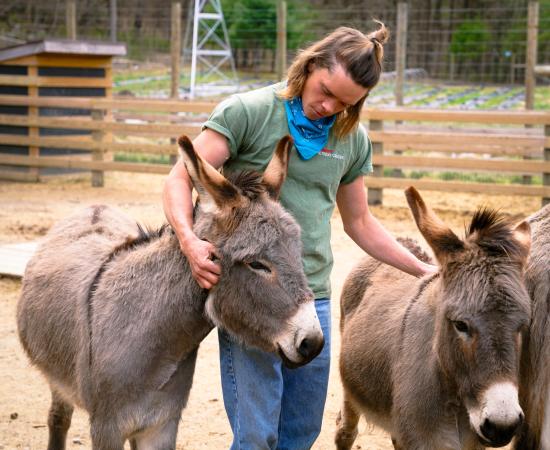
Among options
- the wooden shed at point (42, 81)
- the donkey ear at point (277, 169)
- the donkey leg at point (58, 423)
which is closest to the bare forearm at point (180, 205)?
the donkey ear at point (277, 169)

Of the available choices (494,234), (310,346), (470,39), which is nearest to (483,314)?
(494,234)

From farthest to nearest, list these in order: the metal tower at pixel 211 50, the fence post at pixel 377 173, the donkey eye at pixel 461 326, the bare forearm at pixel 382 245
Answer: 1. the metal tower at pixel 211 50
2. the fence post at pixel 377 173
3. the bare forearm at pixel 382 245
4. the donkey eye at pixel 461 326

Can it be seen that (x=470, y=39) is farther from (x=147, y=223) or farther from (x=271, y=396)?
(x=271, y=396)

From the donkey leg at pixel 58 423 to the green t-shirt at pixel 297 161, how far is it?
70.8 inches

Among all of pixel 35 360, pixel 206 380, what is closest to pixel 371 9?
pixel 206 380

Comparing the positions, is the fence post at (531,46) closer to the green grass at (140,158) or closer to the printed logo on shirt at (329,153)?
the green grass at (140,158)

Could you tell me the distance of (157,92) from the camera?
21.0 m

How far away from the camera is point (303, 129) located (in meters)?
3.48

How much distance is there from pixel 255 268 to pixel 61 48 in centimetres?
1183

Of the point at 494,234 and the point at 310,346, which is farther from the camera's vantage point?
the point at 494,234

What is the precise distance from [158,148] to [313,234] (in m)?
10.3

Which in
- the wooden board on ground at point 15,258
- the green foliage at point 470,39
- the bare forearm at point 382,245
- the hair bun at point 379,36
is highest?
the green foliage at point 470,39

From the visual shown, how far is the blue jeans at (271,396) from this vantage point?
3.37 metres

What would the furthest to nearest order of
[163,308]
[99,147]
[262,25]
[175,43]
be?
[262,25] → [175,43] → [99,147] → [163,308]
